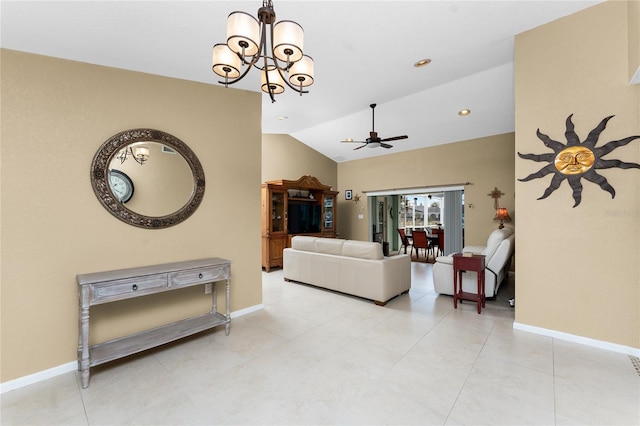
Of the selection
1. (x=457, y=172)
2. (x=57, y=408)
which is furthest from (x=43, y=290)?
(x=457, y=172)

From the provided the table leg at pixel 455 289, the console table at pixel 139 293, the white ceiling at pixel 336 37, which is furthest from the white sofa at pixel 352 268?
the white ceiling at pixel 336 37

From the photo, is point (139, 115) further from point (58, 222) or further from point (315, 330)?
point (315, 330)

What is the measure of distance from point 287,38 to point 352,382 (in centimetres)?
233

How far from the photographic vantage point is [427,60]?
10.5ft

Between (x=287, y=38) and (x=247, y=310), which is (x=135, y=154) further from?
(x=247, y=310)

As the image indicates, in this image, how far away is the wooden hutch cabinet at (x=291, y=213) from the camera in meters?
6.14

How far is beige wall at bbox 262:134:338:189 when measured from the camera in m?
6.94

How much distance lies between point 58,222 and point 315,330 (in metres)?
2.54

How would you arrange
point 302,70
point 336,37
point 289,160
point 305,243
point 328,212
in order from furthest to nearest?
point 328,212
point 289,160
point 305,243
point 336,37
point 302,70

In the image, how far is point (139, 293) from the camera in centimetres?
232

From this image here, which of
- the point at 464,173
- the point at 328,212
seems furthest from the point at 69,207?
the point at 464,173

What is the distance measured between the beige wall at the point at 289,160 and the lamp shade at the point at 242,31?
17.7ft

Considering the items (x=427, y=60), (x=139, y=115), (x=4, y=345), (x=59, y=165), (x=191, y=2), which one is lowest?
(x=4, y=345)

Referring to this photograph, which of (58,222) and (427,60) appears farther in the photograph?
(427,60)
